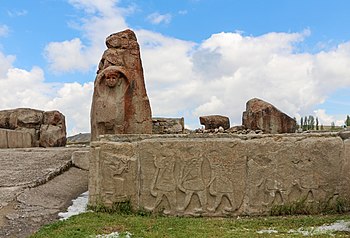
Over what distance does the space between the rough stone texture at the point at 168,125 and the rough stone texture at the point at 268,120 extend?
2832 millimetres

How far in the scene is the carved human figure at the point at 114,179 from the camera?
24.7 ft

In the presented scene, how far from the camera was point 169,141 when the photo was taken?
7637 mm

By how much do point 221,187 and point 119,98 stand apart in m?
3.65

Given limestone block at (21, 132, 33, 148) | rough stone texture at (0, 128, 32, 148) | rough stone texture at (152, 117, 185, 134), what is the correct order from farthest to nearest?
rough stone texture at (152, 117, 185, 134), limestone block at (21, 132, 33, 148), rough stone texture at (0, 128, 32, 148)

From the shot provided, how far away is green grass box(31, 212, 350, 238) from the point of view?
239 inches

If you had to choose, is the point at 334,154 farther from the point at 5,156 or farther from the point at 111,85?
the point at 5,156

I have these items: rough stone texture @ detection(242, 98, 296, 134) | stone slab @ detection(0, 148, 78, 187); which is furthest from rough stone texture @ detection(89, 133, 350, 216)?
rough stone texture @ detection(242, 98, 296, 134)

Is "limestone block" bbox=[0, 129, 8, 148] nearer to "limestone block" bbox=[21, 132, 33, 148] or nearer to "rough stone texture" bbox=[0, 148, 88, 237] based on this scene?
"limestone block" bbox=[21, 132, 33, 148]

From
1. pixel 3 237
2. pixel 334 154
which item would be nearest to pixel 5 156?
pixel 3 237

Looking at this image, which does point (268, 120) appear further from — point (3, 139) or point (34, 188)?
point (34, 188)

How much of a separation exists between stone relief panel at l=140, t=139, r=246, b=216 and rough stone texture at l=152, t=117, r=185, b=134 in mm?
9301

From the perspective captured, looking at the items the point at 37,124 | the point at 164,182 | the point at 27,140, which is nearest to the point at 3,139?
the point at 27,140

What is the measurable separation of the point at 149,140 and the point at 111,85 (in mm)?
2880

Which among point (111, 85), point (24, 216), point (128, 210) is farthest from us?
point (111, 85)
